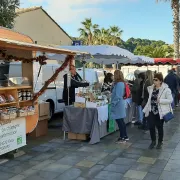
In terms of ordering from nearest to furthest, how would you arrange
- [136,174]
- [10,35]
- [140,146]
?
[136,174]
[10,35]
[140,146]

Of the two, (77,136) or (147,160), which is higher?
(77,136)

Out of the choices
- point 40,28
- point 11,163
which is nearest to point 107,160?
point 11,163

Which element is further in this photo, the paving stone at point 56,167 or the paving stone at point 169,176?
the paving stone at point 56,167

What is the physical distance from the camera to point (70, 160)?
5.68 m

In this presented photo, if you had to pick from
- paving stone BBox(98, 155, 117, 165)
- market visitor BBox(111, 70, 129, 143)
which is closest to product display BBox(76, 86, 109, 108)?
market visitor BBox(111, 70, 129, 143)

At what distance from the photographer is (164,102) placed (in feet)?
20.1

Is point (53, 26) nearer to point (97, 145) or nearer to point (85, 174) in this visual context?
point (97, 145)

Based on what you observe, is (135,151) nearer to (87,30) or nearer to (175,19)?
(175,19)

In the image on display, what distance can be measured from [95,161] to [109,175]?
77 cm

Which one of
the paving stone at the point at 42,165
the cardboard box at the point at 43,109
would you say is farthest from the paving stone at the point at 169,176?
the cardboard box at the point at 43,109

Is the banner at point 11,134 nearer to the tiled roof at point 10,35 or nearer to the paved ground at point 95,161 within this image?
the paved ground at point 95,161

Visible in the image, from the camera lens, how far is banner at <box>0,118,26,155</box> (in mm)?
5539

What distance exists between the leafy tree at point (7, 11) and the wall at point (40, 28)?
28.8 ft

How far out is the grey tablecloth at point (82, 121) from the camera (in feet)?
22.5
